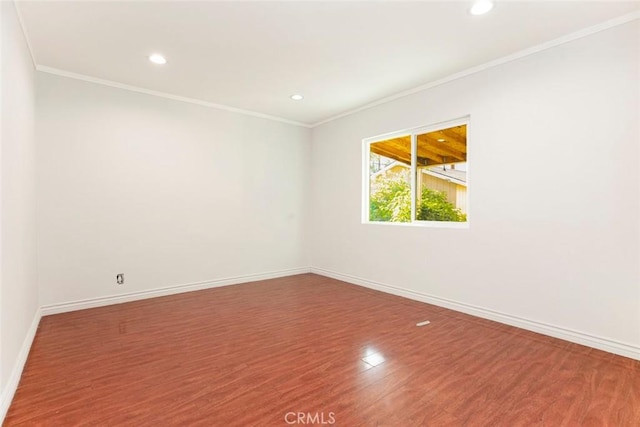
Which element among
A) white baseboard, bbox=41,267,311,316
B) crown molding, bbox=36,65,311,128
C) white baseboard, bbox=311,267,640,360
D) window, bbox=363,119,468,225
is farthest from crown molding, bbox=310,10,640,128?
white baseboard, bbox=41,267,311,316

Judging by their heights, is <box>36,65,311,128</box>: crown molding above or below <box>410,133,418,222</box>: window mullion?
above

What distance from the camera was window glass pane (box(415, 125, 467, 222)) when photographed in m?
3.59

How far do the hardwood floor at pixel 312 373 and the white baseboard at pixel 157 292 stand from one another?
0.18 metres

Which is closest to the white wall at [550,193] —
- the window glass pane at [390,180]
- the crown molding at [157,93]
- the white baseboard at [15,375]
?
the window glass pane at [390,180]

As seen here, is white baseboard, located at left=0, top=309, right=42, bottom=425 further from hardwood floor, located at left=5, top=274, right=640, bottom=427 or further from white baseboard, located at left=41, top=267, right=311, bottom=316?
white baseboard, located at left=41, top=267, right=311, bottom=316

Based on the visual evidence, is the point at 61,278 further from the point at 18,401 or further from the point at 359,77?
the point at 359,77

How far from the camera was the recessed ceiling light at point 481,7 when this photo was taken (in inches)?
88.4

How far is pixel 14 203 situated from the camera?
2.13 meters

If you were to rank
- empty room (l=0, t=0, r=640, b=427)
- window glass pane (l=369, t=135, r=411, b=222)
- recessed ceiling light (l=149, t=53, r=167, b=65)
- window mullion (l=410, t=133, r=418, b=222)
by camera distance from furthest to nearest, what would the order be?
window glass pane (l=369, t=135, r=411, b=222), window mullion (l=410, t=133, r=418, b=222), recessed ceiling light (l=149, t=53, r=167, b=65), empty room (l=0, t=0, r=640, b=427)

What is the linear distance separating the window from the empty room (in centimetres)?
3

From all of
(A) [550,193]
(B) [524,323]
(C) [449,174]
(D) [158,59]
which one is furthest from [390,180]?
(D) [158,59]

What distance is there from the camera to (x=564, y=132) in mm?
2699

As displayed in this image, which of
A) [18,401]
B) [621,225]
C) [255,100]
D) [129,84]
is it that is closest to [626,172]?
[621,225]

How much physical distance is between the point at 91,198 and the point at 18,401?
233cm
